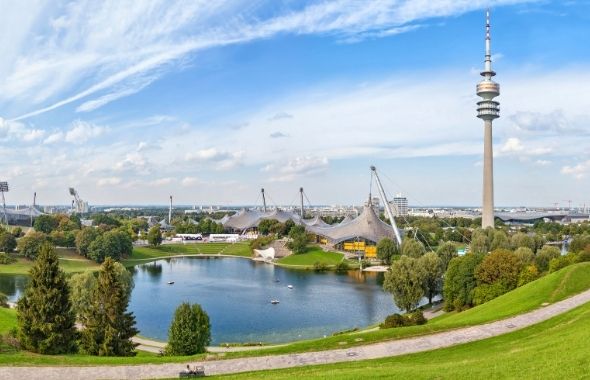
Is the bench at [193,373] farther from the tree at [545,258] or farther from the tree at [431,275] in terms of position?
the tree at [545,258]

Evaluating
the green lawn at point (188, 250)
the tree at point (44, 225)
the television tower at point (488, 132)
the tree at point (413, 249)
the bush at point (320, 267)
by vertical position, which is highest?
the television tower at point (488, 132)

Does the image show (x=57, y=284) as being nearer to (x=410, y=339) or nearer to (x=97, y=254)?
(x=410, y=339)

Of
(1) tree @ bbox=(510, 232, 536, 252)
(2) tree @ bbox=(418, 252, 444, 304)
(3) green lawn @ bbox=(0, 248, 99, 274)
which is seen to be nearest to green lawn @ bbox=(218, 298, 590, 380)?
(2) tree @ bbox=(418, 252, 444, 304)

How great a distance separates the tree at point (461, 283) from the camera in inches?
1359

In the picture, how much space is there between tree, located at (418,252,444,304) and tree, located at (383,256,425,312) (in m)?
1.85

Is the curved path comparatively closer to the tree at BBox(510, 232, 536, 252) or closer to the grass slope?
the grass slope

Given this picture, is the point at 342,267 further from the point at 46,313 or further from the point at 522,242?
the point at 46,313

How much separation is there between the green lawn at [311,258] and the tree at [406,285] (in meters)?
36.7

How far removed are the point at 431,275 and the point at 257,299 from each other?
623 inches

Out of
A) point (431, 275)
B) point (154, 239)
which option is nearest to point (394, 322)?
point (431, 275)

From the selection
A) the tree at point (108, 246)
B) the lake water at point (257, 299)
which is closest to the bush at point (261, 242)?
the lake water at point (257, 299)

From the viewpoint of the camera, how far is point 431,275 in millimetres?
40500

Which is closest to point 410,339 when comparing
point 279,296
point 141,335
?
point 141,335

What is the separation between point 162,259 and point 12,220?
73.9 m
